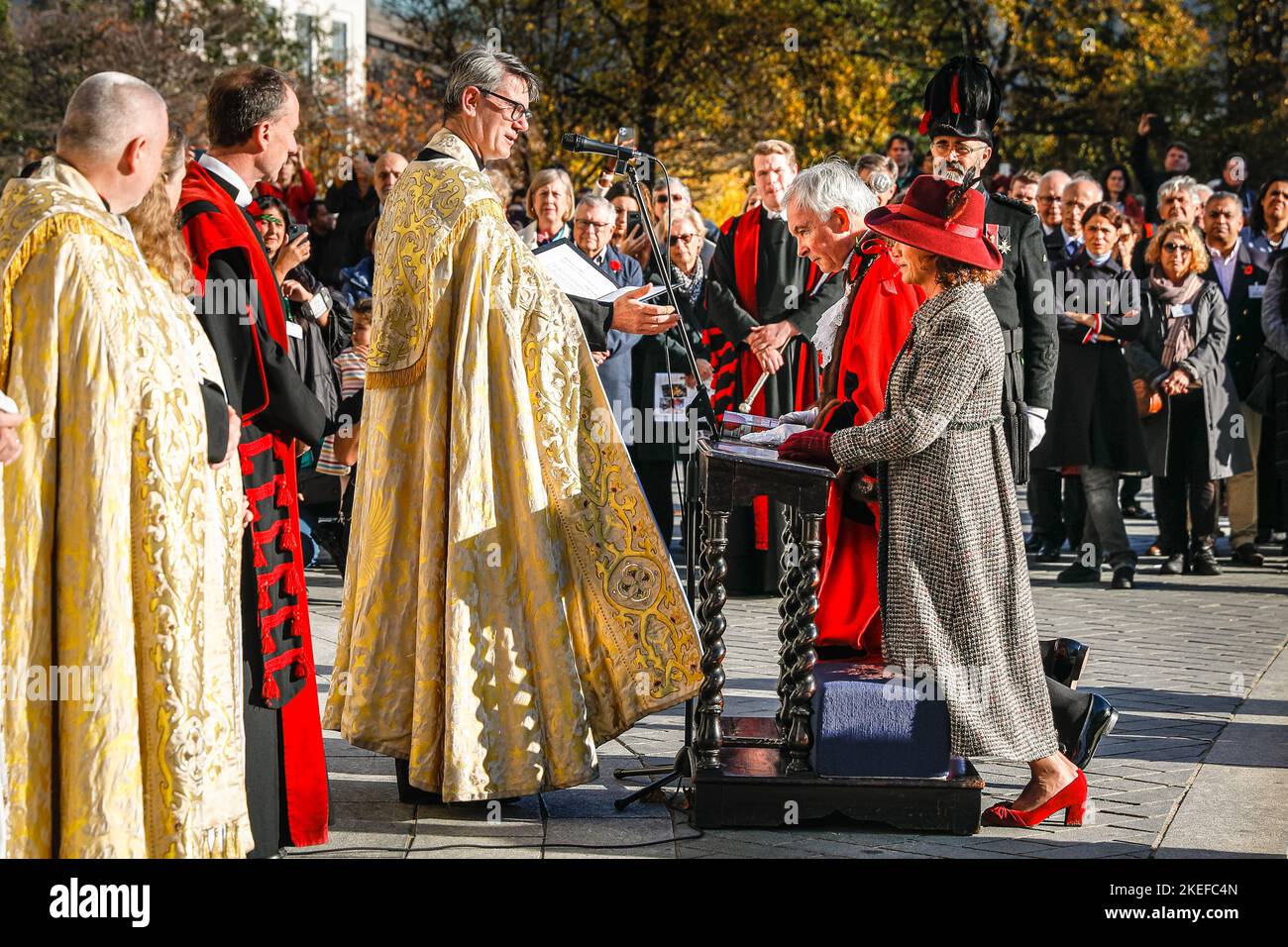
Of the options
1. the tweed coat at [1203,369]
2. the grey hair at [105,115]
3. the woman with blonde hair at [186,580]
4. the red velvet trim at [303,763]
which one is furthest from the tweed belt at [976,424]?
the tweed coat at [1203,369]

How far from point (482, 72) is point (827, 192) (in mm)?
1211

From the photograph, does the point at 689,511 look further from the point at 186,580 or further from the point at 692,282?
the point at 692,282

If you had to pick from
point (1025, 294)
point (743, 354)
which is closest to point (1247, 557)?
point (743, 354)

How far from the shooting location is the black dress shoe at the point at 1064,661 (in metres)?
5.63

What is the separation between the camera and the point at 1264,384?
10992 millimetres

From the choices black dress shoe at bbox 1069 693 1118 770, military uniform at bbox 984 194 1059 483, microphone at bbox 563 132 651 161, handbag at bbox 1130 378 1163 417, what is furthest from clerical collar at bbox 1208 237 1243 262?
microphone at bbox 563 132 651 161

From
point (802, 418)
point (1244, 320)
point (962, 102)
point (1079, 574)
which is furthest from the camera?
point (1244, 320)

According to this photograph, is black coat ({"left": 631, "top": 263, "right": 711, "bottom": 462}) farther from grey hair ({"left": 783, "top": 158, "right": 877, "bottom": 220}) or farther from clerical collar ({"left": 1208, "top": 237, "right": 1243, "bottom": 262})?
grey hair ({"left": 783, "top": 158, "right": 877, "bottom": 220})

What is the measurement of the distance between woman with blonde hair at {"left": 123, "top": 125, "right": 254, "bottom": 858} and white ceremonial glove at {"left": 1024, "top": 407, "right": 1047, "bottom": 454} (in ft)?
11.7

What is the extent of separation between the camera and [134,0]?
25812 mm

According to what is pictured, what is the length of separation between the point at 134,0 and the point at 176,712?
24594mm

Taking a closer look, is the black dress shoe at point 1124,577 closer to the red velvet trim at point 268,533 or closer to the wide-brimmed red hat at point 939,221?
the wide-brimmed red hat at point 939,221

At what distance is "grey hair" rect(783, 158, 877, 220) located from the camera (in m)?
5.50

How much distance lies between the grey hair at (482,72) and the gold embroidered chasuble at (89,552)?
71.0 inches
